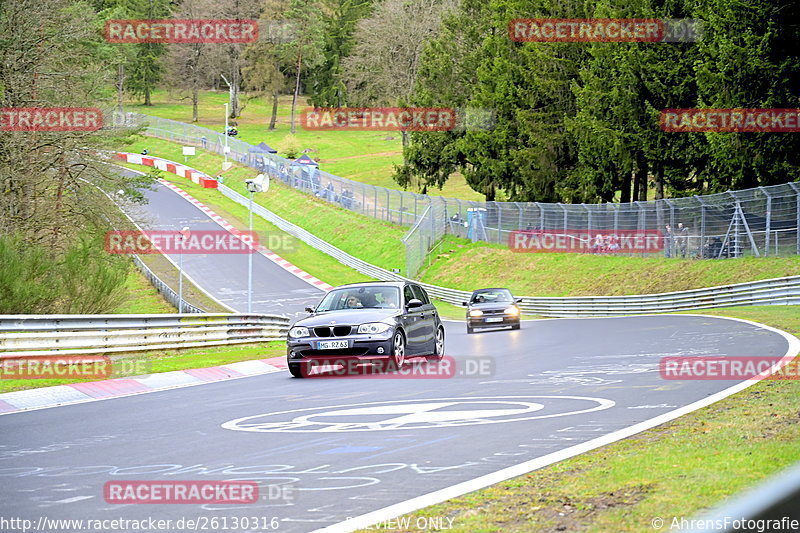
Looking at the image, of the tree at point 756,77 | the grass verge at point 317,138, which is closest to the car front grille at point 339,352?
the tree at point 756,77

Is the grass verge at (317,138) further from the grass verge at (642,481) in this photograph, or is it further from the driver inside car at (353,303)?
the grass verge at (642,481)

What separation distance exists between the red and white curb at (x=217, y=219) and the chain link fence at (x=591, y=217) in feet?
18.6

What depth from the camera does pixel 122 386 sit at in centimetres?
1633

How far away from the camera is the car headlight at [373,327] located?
16406 mm

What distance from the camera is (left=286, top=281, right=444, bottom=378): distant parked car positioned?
645 inches

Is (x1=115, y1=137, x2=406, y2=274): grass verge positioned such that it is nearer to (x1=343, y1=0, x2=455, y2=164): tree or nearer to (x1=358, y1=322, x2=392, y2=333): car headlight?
(x1=343, y1=0, x2=455, y2=164): tree

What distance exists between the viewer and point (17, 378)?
16.3 m

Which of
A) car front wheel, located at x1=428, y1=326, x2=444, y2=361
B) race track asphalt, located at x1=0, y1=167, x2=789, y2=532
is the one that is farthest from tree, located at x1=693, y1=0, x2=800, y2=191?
car front wheel, located at x1=428, y1=326, x2=444, y2=361

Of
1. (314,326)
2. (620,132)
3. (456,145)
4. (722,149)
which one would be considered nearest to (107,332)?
(314,326)

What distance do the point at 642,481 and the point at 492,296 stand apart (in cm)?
2617

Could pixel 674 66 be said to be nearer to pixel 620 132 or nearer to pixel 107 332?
pixel 620 132

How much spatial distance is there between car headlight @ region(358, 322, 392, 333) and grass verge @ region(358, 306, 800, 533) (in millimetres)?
7784

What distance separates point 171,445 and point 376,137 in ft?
402

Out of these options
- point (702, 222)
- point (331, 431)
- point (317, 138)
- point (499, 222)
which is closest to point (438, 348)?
point (331, 431)
